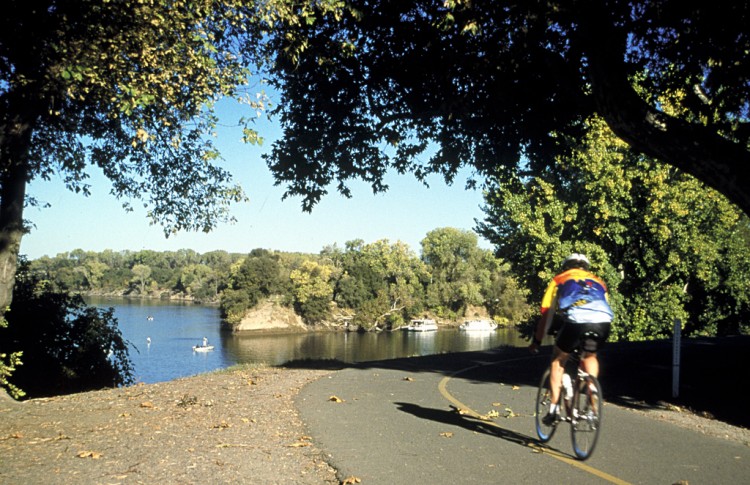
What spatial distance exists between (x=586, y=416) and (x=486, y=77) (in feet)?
29.4

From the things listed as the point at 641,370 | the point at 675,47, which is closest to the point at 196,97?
the point at 675,47

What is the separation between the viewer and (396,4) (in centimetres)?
1230

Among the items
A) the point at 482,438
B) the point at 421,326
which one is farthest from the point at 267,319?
the point at 482,438

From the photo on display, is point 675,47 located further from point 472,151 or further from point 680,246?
point 680,246

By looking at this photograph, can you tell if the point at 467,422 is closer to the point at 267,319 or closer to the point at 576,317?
the point at 576,317

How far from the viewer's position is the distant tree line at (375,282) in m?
93.6

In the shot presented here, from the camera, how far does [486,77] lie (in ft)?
42.3

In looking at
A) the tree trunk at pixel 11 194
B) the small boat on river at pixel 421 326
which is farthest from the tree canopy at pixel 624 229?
the small boat on river at pixel 421 326

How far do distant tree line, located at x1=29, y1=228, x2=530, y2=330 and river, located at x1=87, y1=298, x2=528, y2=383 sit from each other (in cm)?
480

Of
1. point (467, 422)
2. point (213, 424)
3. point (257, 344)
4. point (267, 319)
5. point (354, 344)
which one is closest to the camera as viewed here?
point (213, 424)

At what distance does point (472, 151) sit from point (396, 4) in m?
4.65

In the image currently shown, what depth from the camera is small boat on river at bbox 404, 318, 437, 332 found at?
92.9m

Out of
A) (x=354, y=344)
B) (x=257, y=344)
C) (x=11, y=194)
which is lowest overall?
(x=257, y=344)

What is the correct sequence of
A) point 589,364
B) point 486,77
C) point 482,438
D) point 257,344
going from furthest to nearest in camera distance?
1. point 257,344
2. point 486,77
3. point 482,438
4. point 589,364
